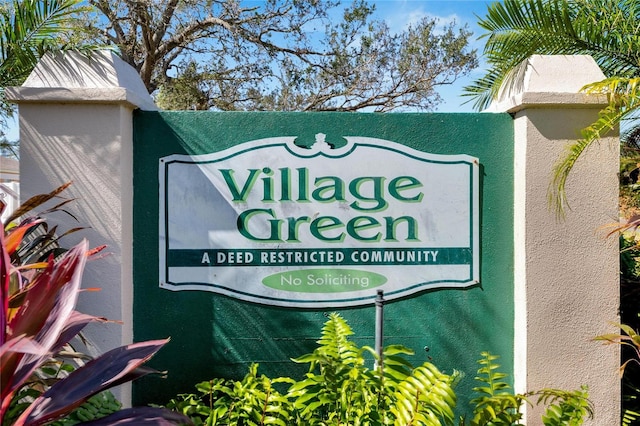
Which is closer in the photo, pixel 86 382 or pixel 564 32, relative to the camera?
pixel 86 382

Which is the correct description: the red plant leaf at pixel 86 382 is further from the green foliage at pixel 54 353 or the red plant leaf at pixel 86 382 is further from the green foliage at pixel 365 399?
the green foliage at pixel 365 399

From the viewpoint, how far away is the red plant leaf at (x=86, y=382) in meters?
1.81

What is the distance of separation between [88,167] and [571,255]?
3036 mm

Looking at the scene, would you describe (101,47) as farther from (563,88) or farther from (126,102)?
(563,88)

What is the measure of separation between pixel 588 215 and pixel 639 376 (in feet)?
4.18

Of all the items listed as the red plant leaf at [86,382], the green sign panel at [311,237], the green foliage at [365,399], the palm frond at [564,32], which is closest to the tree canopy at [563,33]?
the palm frond at [564,32]

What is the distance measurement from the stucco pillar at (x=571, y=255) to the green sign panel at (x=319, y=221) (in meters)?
0.38

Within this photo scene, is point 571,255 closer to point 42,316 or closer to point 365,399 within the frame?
point 365,399

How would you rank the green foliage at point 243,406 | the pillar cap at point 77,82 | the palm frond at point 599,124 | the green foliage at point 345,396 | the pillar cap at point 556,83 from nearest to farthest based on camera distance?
1. the green foliage at point 345,396
2. the green foliage at point 243,406
3. the palm frond at point 599,124
4. the pillar cap at point 77,82
5. the pillar cap at point 556,83

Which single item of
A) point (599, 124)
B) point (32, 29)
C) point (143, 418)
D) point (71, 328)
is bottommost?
point (143, 418)

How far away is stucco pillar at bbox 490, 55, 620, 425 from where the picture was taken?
3027 mm

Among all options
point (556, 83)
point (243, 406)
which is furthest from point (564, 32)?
point (243, 406)

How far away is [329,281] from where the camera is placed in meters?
3.13

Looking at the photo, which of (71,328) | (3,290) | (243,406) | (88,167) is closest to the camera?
(3,290)
